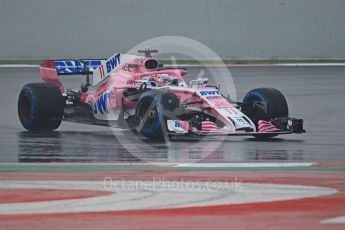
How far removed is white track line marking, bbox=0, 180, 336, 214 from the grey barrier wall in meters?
24.4

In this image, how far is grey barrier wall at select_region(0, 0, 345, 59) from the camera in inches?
1367

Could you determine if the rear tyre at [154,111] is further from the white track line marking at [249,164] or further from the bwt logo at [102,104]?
the white track line marking at [249,164]

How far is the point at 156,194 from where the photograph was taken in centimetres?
968

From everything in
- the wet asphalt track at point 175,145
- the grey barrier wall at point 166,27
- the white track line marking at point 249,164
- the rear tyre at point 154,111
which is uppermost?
the grey barrier wall at point 166,27

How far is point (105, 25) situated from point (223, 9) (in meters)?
4.22

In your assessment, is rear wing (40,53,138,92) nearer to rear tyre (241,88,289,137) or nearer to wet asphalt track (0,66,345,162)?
wet asphalt track (0,66,345,162)

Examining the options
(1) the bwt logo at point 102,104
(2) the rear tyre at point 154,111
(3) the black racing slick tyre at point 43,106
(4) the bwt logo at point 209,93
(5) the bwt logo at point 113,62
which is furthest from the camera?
(5) the bwt logo at point 113,62

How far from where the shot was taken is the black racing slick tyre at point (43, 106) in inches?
629

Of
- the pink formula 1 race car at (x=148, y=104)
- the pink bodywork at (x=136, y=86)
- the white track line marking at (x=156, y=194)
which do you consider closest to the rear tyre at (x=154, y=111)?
the pink formula 1 race car at (x=148, y=104)

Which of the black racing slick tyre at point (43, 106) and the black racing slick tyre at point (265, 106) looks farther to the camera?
the black racing slick tyre at point (43, 106)

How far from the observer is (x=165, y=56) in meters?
34.8

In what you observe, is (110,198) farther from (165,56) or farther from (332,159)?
(165,56)

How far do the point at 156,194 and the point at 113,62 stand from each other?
7252 millimetres

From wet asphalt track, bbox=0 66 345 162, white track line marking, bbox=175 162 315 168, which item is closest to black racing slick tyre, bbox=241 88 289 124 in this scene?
wet asphalt track, bbox=0 66 345 162
